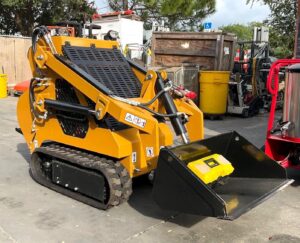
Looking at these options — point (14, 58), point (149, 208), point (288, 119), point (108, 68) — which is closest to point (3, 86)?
point (14, 58)

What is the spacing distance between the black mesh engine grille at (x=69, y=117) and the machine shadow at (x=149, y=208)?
95cm

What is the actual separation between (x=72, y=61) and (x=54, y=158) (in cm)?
114

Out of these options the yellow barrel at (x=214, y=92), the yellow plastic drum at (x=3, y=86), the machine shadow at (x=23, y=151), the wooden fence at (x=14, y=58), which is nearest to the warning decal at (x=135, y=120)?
the machine shadow at (x=23, y=151)

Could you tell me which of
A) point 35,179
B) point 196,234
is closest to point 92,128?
point 35,179

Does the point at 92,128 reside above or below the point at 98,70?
below

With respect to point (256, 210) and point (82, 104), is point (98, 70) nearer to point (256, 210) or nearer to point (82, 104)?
point (82, 104)

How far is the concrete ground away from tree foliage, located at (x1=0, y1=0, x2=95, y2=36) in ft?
53.6

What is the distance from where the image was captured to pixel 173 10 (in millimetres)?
27391

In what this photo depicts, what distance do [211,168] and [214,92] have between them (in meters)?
6.52

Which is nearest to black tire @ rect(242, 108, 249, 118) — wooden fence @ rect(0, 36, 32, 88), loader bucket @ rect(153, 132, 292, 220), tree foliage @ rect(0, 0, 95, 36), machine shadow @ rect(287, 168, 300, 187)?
machine shadow @ rect(287, 168, 300, 187)

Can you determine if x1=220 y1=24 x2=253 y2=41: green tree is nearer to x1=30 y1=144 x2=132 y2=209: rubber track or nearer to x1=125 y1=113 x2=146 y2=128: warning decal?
x1=30 y1=144 x2=132 y2=209: rubber track

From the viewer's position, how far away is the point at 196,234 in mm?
3744

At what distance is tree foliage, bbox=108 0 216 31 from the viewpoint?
27453mm

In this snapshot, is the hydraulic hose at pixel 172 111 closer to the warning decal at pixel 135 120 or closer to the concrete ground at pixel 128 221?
the warning decal at pixel 135 120
